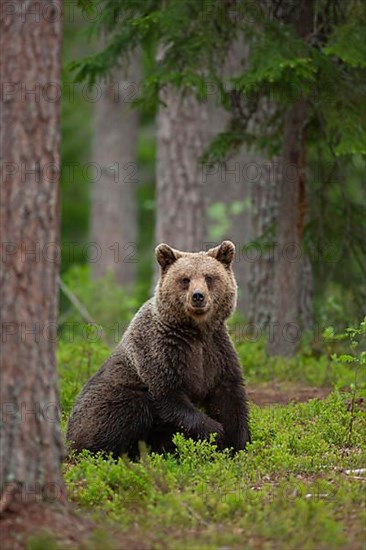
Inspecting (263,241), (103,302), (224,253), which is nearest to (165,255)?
(224,253)

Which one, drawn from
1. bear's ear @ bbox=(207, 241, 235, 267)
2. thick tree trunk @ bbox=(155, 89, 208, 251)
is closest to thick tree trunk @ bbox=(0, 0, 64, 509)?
bear's ear @ bbox=(207, 241, 235, 267)

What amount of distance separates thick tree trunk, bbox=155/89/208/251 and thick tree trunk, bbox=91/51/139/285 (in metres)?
7.03

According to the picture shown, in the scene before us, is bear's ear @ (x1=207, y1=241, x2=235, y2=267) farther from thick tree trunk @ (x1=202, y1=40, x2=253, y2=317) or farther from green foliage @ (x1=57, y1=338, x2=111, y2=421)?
thick tree trunk @ (x1=202, y1=40, x2=253, y2=317)

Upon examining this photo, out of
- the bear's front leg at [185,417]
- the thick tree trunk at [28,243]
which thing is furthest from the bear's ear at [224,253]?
the thick tree trunk at [28,243]

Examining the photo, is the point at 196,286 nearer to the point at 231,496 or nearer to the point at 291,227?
the point at 231,496

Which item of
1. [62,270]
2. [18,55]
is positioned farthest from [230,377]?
[62,270]

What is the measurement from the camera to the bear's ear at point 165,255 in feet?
27.2

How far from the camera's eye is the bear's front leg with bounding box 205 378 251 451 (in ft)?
25.9

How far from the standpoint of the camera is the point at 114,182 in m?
23.2

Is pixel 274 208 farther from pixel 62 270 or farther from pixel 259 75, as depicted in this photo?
pixel 62 270

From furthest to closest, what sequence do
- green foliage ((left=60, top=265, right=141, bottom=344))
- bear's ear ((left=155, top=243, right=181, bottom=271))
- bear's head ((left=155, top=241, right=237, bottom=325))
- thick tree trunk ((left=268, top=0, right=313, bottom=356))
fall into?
green foliage ((left=60, top=265, right=141, bottom=344)), thick tree trunk ((left=268, top=0, right=313, bottom=356)), bear's ear ((left=155, top=243, right=181, bottom=271)), bear's head ((left=155, top=241, right=237, bottom=325))

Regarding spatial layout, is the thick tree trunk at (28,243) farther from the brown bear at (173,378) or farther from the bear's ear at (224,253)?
the bear's ear at (224,253)

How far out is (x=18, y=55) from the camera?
5.60 metres

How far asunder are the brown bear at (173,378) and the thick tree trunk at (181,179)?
7365 mm
